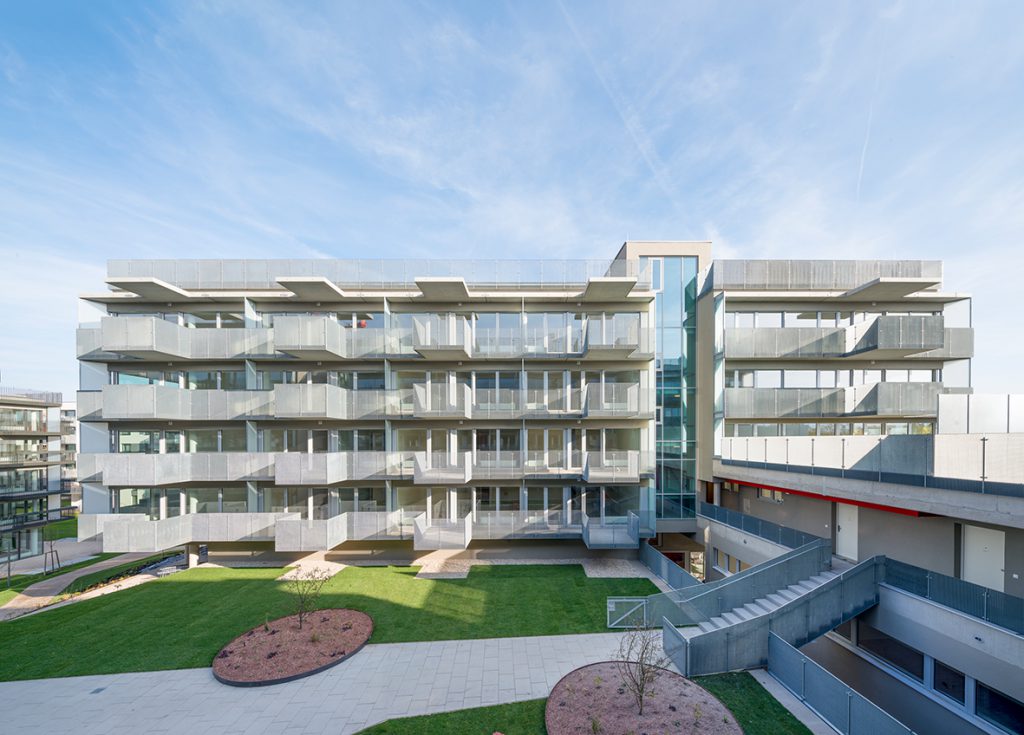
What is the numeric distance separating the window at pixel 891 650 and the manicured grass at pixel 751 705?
15.7 ft

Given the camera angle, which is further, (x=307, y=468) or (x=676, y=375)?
(x=676, y=375)

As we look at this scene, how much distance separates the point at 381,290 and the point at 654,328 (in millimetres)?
12512

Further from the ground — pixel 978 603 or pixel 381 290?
pixel 381 290

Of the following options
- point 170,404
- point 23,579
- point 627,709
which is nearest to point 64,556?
point 23,579

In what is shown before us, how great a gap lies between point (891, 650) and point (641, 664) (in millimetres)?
8423

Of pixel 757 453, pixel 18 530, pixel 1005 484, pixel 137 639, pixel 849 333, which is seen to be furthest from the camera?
pixel 18 530

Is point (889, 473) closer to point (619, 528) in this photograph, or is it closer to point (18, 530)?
point (619, 528)

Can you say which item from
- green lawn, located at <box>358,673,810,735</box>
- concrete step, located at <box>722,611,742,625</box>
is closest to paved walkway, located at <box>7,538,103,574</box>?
green lawn, located at <box>358,673,810,735</box>

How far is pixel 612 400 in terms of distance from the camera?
16.6 metres

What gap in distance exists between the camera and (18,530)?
23688 millimetres

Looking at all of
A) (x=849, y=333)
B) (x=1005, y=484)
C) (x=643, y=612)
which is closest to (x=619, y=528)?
(x=643, y=612)

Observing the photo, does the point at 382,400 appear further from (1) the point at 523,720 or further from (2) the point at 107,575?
(2) the point at 107,575

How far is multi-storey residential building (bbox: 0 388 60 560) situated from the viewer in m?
24.1

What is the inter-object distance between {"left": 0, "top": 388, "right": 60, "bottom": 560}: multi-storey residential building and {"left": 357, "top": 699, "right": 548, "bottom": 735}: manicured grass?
1195 inches
